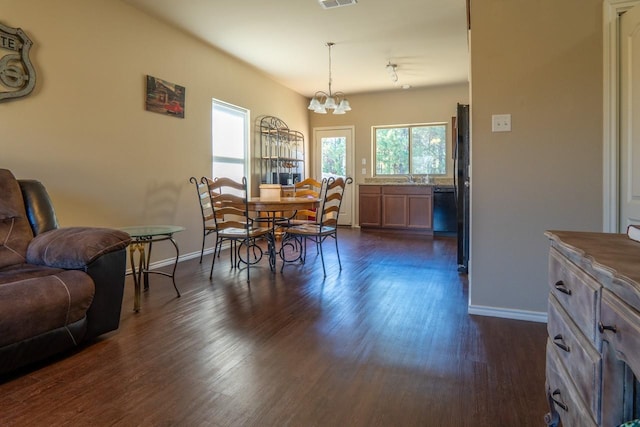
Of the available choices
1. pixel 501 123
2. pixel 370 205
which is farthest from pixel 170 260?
pixel 370 205

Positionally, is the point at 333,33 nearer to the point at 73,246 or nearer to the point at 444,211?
the point at 444,211

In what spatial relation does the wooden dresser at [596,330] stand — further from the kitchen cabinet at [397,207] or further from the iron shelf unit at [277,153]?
the kitchen cabinet at [397,207]

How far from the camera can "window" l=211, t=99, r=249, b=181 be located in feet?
16.2

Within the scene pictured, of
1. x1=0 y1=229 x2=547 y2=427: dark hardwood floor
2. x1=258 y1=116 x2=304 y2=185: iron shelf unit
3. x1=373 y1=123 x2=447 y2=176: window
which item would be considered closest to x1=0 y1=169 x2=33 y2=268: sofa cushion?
x1=0 y1=229 x2=547 y2=427: dark hardwood floor

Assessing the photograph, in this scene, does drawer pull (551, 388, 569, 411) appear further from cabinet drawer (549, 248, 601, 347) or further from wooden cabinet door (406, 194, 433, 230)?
wooden cabinet door (406, 194, 433, 230)

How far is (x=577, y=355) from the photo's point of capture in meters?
0.98

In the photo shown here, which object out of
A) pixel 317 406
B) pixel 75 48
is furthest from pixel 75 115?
pixel 317 406

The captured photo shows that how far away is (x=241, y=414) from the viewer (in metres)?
1.41

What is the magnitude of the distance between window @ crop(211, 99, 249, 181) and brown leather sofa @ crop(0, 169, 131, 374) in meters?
2.64

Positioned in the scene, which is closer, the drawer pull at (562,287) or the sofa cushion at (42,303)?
the drawer pull at (562,287)

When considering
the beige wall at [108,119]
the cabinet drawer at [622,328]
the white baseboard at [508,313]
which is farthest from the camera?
the beige wall at [108,119]

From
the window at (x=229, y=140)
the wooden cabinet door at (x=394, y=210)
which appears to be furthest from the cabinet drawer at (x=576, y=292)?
the wooden cabinet door at (x=394, y=210)

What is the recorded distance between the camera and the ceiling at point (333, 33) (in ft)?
12.0

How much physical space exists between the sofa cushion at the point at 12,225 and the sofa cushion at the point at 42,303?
0.44 m
